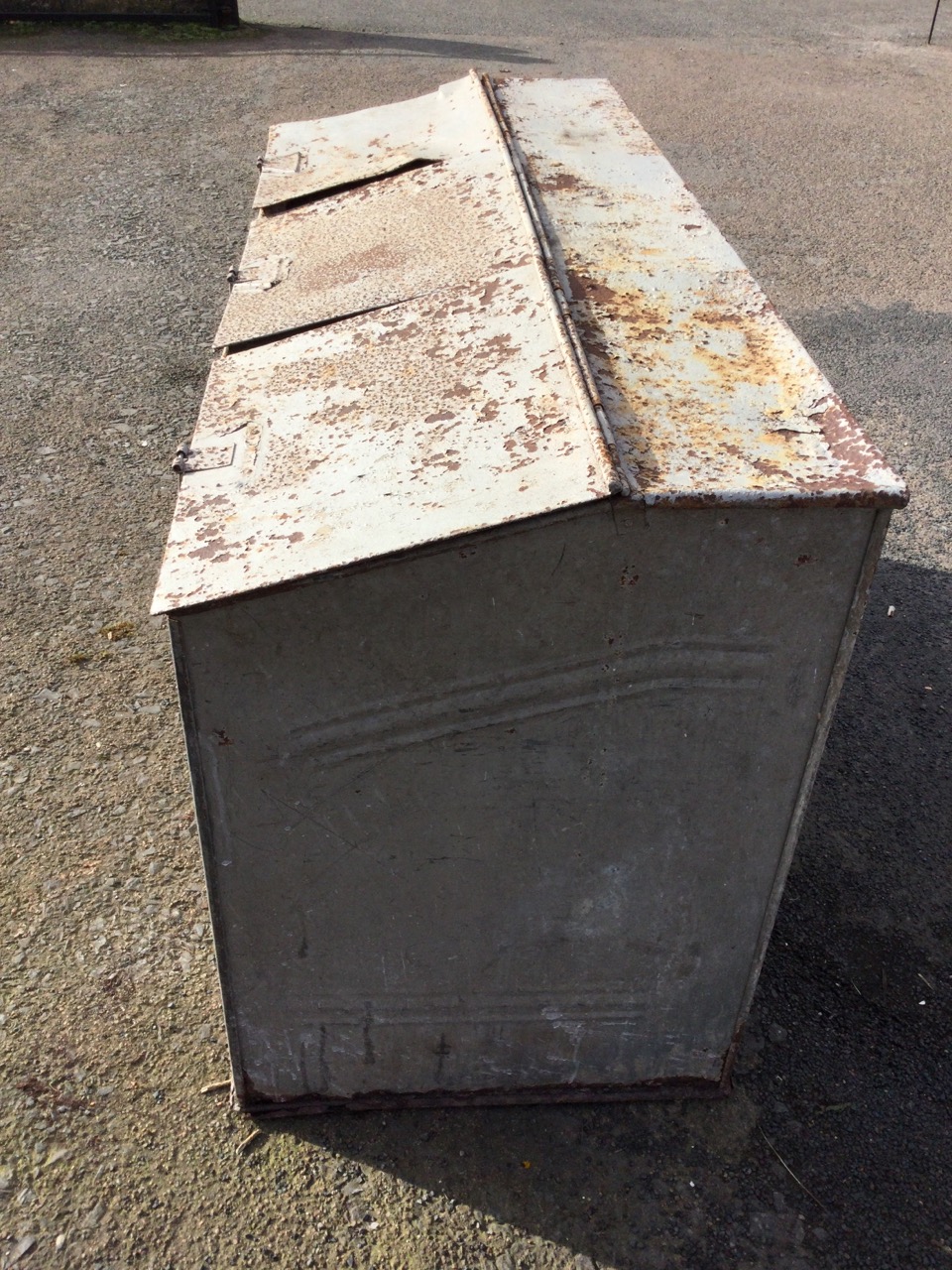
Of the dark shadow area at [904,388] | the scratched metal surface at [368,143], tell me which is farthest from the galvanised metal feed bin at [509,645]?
the dark shadow area at [904,388]

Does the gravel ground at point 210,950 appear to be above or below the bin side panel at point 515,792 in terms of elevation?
below

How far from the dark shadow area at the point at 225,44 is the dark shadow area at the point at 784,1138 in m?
7.98

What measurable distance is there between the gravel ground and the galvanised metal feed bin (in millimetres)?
173

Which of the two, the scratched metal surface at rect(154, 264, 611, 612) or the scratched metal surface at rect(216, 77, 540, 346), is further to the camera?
the scratched metal surface at rect(216, 77, 540, 346)

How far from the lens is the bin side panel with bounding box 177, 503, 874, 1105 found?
1.67 m

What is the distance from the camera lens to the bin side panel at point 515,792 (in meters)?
1.67

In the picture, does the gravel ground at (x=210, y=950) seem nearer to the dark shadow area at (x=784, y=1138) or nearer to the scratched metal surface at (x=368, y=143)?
the dark shadow area at (x=784, y=1138)

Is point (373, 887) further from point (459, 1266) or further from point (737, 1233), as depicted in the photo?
point (737, 1233)

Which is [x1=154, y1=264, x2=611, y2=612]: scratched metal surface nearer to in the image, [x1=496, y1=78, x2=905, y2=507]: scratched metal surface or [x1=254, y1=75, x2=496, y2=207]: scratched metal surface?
[x1=496, y1=78, x2=905, y2=507]: scratched metal surface

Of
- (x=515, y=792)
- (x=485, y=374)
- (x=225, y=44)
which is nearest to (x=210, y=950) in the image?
(x=515, y=792)

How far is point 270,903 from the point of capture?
200cm

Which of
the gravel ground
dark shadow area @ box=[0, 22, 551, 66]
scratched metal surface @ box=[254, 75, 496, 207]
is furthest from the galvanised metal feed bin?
dark shadow area @ box=[0, 22, 551, 66]

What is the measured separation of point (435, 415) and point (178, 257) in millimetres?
4646

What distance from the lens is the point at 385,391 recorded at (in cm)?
199
